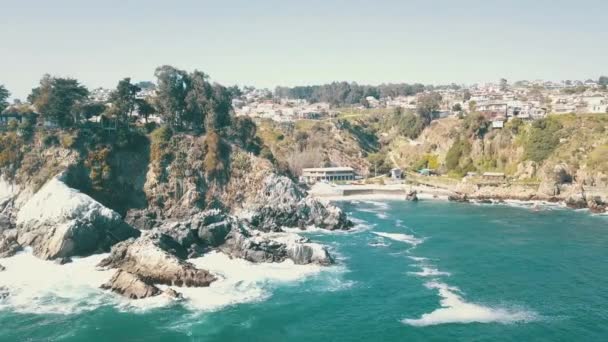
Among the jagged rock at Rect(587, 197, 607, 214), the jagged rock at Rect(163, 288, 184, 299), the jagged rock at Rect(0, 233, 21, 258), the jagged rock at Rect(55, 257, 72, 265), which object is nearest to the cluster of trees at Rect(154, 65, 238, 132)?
the jagged rock at Rect(0, 233, 21, 258)

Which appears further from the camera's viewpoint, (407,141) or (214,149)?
(407,141)

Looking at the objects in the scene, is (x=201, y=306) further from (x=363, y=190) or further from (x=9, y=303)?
(x=363, y=190)

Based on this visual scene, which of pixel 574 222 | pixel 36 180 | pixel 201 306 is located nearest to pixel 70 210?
pixel 36 180

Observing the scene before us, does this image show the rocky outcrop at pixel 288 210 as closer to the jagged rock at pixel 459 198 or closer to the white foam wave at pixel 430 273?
the white foam wave at pixel 430 273

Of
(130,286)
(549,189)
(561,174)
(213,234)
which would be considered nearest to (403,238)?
(213,234)

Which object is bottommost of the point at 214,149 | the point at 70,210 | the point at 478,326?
the point at 478,326

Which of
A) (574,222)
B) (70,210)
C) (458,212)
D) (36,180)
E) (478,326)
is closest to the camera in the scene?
(478,326)

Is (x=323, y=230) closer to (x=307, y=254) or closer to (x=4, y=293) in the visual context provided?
(x=307, y=254)

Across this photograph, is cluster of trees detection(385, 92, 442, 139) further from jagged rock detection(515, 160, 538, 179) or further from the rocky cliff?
the rocky cliff
